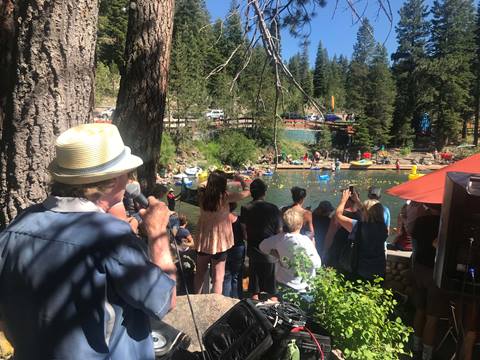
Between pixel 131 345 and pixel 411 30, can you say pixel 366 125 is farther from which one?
pixel 131 345

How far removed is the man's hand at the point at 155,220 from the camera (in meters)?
1.49

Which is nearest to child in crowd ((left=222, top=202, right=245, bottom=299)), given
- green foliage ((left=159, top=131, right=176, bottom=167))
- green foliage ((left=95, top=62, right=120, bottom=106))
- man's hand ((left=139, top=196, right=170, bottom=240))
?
man's hand ((left=139, top=196, right=170, bottom=240))

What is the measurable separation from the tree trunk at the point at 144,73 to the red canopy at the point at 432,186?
201cm

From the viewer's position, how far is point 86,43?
2176 mm

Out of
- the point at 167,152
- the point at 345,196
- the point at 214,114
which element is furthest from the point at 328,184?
the point at 345,196

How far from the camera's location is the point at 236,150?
33.3 metres

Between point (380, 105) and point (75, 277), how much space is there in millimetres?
41387

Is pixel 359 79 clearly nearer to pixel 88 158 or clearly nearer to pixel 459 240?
pixel 459 240

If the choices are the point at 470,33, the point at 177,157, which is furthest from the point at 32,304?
the point at 470,33

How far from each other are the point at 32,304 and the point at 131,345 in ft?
1.07

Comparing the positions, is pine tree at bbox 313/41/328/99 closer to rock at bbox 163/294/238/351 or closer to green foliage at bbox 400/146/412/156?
green foliage at bbox 400/146/412/156

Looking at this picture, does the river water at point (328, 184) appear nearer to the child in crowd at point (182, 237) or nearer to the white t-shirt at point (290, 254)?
the child in crowd at point (182, 237)

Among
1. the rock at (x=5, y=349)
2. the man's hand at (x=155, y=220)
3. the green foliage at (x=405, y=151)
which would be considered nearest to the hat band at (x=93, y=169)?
the man's hand at (x=155, y=220)

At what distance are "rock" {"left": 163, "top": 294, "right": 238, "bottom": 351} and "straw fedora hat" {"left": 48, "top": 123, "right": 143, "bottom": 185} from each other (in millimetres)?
1704
